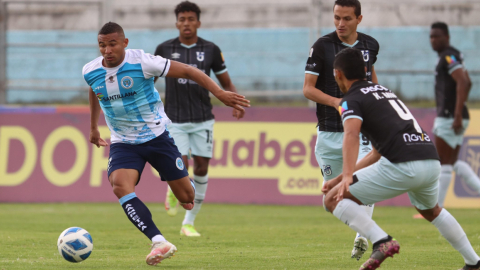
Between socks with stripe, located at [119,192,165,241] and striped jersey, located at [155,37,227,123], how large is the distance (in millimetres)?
2971

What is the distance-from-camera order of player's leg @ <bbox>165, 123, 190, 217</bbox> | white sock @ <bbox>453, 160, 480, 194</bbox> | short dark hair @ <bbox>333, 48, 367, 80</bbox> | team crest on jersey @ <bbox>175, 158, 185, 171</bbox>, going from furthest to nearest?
white sock @ <bbox>453, 160, 480, 194</bbox> < player's leg @ <bbox>165, 123, 190, 217</bbox> < team crest on jersey @ <bbox>175, 158, 185, 171</bbox> < short dark hair @ <bbox>333, 48, 367, 80</bbox>

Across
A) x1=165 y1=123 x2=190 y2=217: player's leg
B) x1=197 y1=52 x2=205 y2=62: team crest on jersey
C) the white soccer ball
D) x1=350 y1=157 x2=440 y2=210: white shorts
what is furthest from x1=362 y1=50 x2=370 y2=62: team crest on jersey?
the white soccer ball

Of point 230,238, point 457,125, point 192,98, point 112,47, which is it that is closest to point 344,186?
point 112,47

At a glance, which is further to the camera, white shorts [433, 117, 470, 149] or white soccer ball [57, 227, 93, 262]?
white shorts [433, 117, 470, 149]

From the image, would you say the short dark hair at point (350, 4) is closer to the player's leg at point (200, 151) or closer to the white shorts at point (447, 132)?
the player's leg at point (200, 151)

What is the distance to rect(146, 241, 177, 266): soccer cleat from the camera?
5.79 meters

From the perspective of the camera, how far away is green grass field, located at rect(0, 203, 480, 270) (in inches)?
248

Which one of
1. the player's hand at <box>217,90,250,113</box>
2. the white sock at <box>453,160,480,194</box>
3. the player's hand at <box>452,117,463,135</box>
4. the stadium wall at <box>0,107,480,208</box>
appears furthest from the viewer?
the stadium wall at <box>0,107,480,208</box>

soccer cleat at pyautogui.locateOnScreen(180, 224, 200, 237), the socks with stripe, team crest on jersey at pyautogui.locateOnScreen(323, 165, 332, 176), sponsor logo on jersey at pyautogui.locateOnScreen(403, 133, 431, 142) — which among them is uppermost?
sponsor logo on jersey at pyautogui.locateOnScreen(403, 133, 431, 142)

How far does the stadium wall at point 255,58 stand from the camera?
1371 centimetres

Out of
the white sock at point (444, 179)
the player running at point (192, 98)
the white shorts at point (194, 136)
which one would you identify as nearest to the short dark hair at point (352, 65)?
the player running at point (192, 98)

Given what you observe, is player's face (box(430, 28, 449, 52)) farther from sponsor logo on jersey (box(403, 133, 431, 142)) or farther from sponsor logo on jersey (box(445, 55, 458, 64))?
sponsor logo on jersey (box(403, 133, 431, 142))

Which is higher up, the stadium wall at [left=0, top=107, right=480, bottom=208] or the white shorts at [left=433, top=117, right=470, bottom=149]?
the white shorts at [left=433, top=117, right=470, bottom=149]

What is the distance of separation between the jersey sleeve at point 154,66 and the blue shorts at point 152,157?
62 cm
